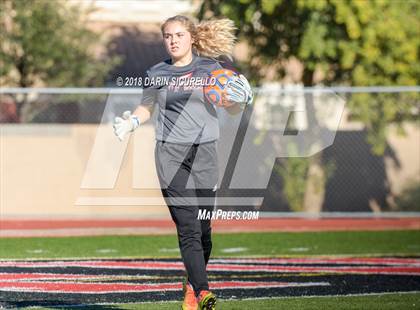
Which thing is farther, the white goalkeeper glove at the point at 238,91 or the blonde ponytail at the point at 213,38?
the blonde ponytail at the point at 213,38

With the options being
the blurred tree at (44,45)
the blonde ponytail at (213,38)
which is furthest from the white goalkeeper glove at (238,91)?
the blurred tree at (44,45)

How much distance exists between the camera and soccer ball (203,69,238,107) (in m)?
7.11

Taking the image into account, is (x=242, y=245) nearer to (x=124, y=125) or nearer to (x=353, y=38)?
(x=353, y=38)

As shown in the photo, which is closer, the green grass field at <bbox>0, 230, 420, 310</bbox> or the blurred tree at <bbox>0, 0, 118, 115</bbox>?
the green grass field at <bbox>0, 230, 420, 310</bbox>

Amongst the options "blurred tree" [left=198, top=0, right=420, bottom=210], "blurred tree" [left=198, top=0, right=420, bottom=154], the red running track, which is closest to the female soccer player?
the red running track

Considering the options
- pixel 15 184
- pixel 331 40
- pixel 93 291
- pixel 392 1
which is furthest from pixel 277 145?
pixel 93 291

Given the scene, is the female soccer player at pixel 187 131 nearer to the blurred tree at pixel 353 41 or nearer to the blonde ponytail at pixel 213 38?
the blonde ponytail at pixel 213 38

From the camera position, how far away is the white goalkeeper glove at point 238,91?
7129 millimetres

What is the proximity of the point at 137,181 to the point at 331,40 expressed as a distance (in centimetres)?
467

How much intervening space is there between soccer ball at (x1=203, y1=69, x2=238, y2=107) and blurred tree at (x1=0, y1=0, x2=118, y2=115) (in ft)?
49.6

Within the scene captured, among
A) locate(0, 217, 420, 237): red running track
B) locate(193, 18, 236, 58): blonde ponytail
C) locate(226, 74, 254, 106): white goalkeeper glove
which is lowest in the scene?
locate(0, 217, 420, 237): red running track

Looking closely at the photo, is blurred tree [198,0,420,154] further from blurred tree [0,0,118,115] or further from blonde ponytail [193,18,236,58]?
blonde ponytail [193,18,236,58]

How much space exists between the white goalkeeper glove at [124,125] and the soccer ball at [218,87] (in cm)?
53

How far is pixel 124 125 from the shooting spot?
691 cm
